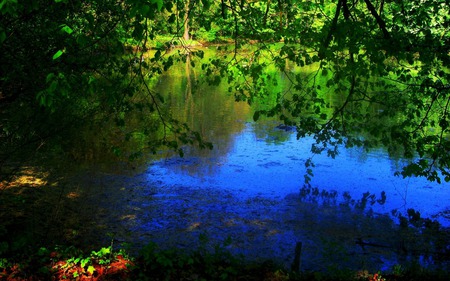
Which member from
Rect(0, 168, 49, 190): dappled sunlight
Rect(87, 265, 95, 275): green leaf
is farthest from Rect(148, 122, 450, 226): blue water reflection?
Rect(87, 265, 95, 275): green leaf

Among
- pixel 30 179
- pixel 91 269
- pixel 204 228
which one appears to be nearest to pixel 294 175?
pixel 204 228

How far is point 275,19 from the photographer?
6531 mm

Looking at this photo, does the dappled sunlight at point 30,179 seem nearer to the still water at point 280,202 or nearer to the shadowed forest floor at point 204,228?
the shadowed forest floor at point 204,228

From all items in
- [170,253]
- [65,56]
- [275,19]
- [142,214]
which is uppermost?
[275,19]

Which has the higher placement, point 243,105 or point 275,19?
point 275,19

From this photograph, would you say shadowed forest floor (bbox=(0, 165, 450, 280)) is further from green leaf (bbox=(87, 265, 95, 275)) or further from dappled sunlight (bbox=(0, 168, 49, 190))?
green leaf (bbox=(87, 265, 95, 275))

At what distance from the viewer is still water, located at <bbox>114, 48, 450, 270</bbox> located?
19.5 feet

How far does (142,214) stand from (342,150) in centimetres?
615

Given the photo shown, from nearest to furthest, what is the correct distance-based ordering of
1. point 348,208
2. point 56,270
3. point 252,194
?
point 56,270 → point 348,208 → point 252,194

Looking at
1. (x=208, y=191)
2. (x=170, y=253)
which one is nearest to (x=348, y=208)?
(x=208, y=191)

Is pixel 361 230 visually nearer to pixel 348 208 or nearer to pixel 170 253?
pixel 348 208

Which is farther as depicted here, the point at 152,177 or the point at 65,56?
the point at 152,177

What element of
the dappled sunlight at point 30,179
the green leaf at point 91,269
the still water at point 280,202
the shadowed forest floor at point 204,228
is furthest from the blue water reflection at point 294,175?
the green leaf at point 91,269

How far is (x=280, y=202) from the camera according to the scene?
7746mm
